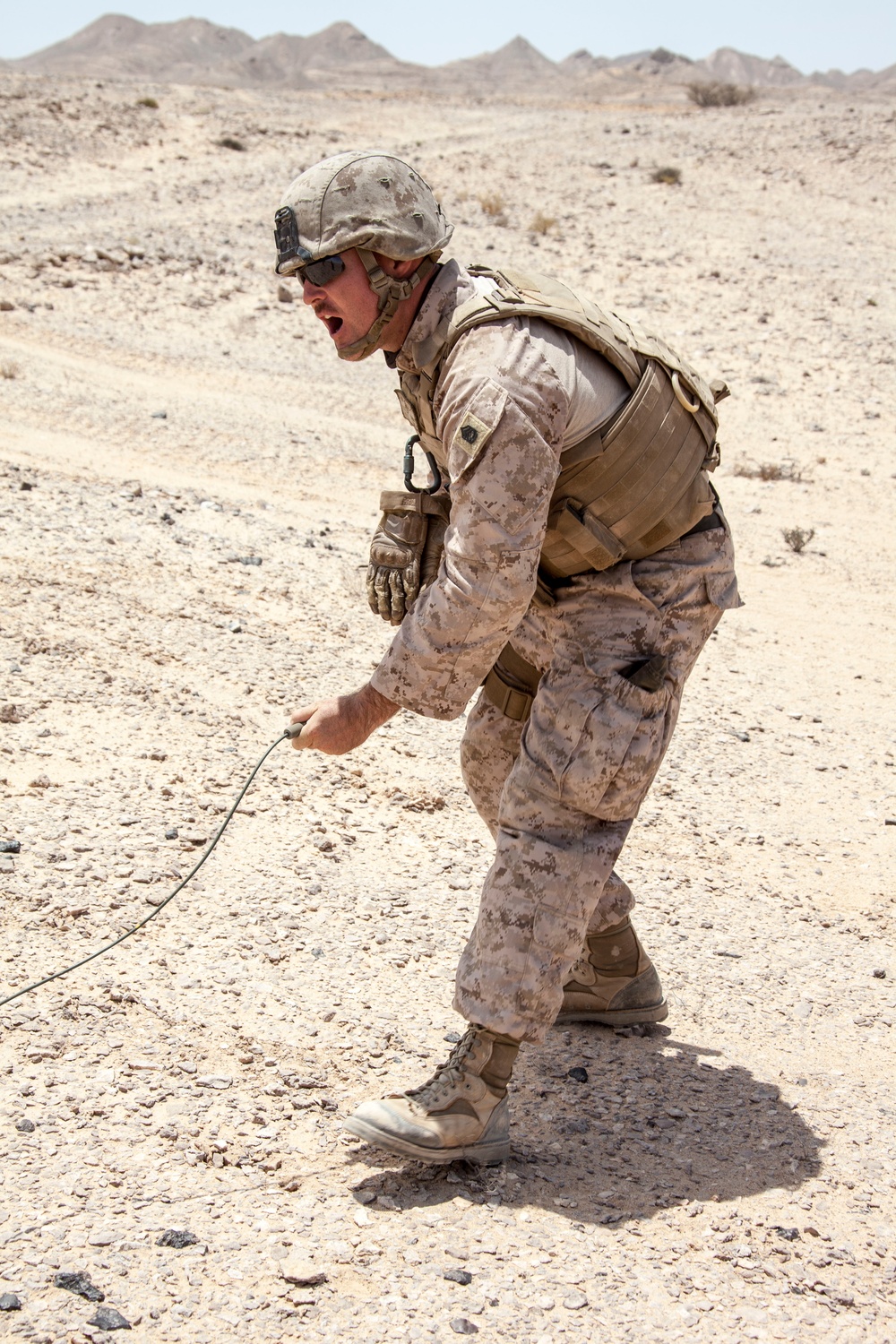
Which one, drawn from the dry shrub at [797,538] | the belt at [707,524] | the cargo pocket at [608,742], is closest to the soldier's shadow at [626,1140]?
the cargo pocket at [608,742]

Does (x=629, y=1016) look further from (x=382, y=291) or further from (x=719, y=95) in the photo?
(x=719, y=95)

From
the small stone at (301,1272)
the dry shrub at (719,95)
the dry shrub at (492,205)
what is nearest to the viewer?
the small stone at (301,1272)

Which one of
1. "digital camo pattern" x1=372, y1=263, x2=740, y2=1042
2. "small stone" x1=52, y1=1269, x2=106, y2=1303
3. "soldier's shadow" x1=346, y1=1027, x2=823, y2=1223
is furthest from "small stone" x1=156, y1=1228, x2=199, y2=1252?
"digital camo pattern" x1=372, y1=263, x2=740, y2=1042

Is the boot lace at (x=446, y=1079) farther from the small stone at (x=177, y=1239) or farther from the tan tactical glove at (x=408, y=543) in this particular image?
the tan tactical glove at (x=408, y=543)

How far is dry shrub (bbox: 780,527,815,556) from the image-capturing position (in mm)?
7715

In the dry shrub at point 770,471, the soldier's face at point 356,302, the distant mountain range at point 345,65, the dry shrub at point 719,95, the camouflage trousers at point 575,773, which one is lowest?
the camouflage trousers at point 575,773

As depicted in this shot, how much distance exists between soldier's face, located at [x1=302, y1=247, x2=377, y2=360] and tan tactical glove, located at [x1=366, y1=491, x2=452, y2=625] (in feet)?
1.04

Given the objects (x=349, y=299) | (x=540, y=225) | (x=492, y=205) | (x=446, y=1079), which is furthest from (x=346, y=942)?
(x=492, y=205)

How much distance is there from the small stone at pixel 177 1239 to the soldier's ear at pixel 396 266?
177 centimetres

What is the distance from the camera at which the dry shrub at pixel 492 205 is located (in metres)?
15.5

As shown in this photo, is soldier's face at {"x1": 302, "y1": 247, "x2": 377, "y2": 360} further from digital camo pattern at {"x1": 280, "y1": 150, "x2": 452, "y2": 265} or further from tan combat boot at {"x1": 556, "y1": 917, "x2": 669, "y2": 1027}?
tan combat boot at {"x1": 556, "y1": 917, "x2": 669, "y2": 1027}

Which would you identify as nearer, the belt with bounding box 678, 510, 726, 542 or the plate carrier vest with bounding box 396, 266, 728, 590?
the plate carrier vest with bounding box 396, 266, 728, 590

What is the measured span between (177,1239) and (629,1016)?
1.29m

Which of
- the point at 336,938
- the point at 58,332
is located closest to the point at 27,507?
the point at 336,938
